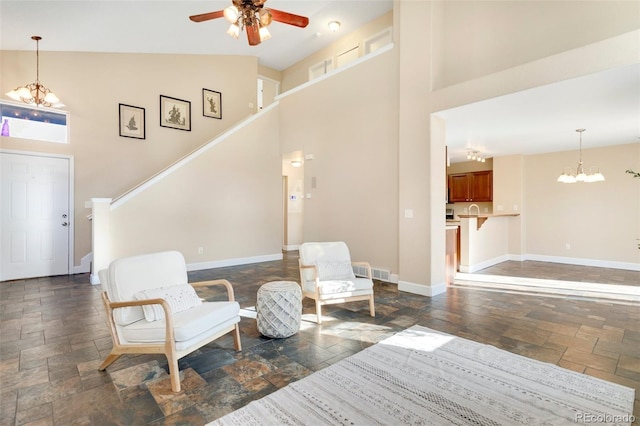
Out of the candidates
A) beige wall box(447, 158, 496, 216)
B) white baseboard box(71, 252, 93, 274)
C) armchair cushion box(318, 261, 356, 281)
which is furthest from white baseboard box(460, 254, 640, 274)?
white baseboard box(71, 252, 93, 274)

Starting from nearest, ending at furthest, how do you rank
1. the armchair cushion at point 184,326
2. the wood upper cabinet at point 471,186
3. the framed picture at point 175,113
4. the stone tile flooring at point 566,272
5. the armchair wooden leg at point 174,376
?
the armchair wooden leg at point 174,376 < the armchair cushion at point 184,326 < the stone tile flooring at point 566,272 < the framed picture at point 175,113 < the wood upper cabinet at point 471,186

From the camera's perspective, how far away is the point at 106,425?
5.73 ft

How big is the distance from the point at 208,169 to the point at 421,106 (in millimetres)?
4277

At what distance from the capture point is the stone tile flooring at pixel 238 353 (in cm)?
195

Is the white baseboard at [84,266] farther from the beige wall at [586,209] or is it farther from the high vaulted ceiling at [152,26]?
the beige wall at [586,209]

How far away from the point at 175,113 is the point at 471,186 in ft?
25.8

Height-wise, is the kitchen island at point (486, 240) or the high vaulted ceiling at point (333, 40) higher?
the high vaulted ceiling at point (333, 40)

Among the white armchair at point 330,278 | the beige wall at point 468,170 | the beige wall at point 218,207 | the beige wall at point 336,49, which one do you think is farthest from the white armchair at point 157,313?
the beige wall at point 468,170

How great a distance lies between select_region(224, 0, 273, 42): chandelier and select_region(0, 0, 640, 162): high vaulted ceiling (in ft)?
8.52

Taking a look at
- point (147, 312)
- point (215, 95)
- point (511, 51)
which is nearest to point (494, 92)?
point (511, 51)

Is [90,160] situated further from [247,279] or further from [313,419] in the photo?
[313,419]

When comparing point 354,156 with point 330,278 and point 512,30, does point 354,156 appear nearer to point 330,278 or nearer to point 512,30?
point 330,278

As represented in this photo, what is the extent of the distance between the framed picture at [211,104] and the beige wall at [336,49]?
2.60 metres

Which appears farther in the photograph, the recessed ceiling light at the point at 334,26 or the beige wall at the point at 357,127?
the recessed ceiling light at the point at 334,26
